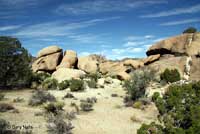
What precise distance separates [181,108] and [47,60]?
1322 inches

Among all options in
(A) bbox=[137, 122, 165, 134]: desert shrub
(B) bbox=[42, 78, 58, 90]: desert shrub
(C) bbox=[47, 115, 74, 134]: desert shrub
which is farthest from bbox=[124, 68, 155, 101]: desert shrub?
(A) bbox=[137, 122, 165, 134]: desert shrub

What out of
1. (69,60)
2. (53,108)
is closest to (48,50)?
(69,60)

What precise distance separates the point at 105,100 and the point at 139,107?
386cm

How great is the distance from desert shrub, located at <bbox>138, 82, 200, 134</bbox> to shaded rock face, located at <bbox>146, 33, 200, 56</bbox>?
90.0 feet

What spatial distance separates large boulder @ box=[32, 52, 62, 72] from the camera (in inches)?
1609

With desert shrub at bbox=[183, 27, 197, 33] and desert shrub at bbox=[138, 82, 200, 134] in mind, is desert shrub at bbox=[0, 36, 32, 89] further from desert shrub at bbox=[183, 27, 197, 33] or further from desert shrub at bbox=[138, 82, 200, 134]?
desert shrub at bbox=[183, 27, 197, 33]

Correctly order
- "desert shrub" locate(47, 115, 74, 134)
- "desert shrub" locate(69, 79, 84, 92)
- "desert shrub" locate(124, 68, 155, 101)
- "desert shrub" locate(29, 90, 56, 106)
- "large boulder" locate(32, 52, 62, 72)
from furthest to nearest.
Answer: "large boulder" locate(32, 52, 62, 72)
"desert shrub" locate(69, 79, 84, 92)
"desert shrub" locate(124, 68, 155, 101)
"desert shrub" locate(29, 90, 56, 106)
"desert shrub" locate(47, 115, 74, 134)

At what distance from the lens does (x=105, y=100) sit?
22.1 m

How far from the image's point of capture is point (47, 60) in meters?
41.3

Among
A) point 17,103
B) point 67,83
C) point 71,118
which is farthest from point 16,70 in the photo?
point 71,118

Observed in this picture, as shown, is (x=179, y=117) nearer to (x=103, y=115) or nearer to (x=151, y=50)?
(x=103, y=115)

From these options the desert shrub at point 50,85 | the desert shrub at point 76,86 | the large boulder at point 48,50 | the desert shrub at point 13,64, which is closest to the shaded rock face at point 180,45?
the large boulder at point 48,50

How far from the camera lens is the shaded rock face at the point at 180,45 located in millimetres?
36625

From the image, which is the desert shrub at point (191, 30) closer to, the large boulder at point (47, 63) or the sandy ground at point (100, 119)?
the large boulder at point (47, 63)
